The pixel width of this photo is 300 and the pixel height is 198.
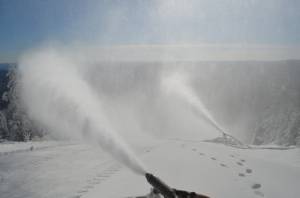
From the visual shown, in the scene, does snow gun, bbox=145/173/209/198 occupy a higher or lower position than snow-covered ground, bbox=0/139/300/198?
higher

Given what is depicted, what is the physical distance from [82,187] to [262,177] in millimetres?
8278

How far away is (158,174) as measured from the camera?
14.9 m

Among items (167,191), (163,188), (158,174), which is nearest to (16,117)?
(158,174)

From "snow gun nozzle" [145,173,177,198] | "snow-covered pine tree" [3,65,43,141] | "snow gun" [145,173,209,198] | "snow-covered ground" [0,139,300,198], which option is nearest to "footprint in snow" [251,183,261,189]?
"snow-covered ground" [0,139,300,198]

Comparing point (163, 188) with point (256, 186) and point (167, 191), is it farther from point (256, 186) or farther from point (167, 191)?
point (256, 186)

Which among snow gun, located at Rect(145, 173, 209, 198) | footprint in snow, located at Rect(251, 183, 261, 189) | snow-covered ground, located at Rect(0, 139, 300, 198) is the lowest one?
footprint in snow, located at Rect(251, 183, 261, 189)

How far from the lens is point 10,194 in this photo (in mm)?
13461

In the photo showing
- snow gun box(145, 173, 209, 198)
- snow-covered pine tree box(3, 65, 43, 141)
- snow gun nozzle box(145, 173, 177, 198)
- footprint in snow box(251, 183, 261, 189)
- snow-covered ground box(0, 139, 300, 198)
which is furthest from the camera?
snow-covered pine tree box(3, 65, 43, 141)

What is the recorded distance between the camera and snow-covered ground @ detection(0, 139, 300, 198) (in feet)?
43.7

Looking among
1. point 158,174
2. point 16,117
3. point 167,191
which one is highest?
point 16,117

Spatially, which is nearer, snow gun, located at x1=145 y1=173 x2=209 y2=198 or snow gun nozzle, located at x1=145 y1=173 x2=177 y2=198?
snow gun, located at x1=145 y1=173 x2=209 y2=198

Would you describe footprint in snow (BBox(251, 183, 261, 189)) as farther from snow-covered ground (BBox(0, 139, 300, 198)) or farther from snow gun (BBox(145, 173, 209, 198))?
snow gun (BBox(145, 173, 209, 198))

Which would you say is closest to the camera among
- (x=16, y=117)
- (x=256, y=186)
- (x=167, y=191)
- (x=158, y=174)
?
(x=167, y=191)

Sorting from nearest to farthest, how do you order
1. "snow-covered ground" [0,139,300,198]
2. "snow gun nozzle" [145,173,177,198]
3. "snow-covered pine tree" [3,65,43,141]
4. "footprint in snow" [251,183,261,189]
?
"snow gun nozzle" [145,173,177,198], "snow-covered ground" [0,139,300,198], "footprint in snow" [251,183,261,189], "snow-covered pine tree" [3,65,43,141]
